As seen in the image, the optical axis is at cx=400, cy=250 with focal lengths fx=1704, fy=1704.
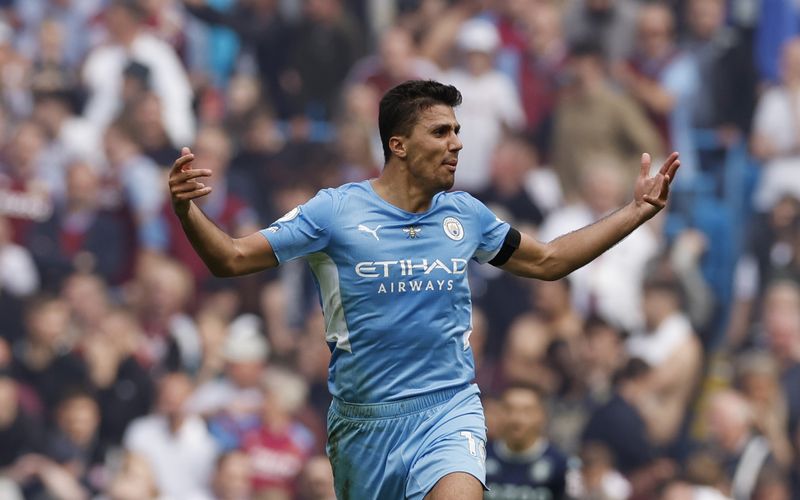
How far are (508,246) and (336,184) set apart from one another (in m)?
7.35

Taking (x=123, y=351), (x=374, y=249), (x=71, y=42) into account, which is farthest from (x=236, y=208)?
(x=374, y=249)

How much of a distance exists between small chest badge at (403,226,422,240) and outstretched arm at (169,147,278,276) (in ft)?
1.85

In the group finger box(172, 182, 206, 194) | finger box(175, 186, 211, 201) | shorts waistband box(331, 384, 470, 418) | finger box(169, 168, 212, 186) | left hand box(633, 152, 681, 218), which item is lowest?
shorts waistband box(331, 384, 470, 418)

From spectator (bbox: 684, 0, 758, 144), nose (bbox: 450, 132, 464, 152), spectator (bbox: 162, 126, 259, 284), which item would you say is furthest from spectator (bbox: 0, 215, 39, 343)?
nose (bbox: 450, 132, 464, 152)

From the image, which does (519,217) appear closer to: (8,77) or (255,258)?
(8,77)

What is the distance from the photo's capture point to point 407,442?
22.8 feet

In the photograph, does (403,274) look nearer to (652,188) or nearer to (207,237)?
(207,237)

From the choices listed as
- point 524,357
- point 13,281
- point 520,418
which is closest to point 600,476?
point 524,357

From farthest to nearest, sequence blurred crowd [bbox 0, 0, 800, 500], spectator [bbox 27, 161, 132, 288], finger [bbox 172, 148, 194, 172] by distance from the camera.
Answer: spectator [bbox 27, 161, 132, 288], blurred crowd [bbox 0, 0, 800, 500], finger [bbox 172, 148, 194, 172]

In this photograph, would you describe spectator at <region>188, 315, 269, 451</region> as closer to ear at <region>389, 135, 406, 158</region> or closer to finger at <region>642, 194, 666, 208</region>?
ear at <region>389, 135, 406, 158</region>

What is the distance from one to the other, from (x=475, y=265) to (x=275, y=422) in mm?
2162

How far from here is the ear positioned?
7.11m

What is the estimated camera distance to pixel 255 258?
682 centimetres

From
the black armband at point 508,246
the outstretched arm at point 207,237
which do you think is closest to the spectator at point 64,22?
the black armband at point 508,246
